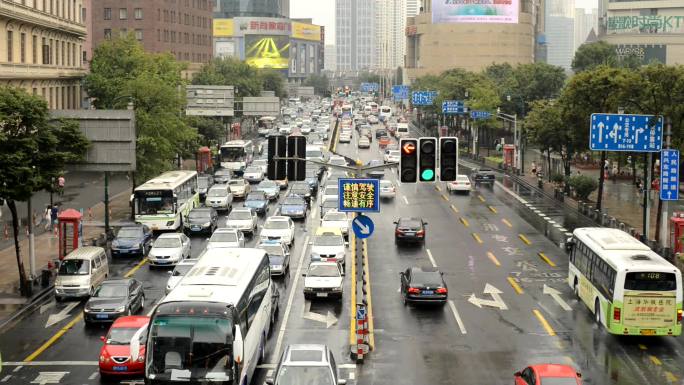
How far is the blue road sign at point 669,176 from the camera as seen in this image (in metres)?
48.6

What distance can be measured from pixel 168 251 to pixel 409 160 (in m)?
21.4

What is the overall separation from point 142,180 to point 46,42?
18.6m

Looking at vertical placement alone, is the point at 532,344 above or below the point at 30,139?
below

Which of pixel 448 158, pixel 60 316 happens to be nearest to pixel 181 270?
pixel 60 316

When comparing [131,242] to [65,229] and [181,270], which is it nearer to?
[65,229]

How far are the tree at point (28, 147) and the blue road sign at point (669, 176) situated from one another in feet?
94.9

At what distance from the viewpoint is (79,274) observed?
39.5 metres

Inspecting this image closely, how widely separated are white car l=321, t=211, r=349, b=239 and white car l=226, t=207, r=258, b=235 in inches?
187

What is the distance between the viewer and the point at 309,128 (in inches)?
5758

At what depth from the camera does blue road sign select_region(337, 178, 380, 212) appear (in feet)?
116

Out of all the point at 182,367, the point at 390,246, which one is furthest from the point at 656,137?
the point at 182,367

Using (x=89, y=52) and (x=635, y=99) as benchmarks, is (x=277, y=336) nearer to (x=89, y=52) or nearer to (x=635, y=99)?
(x=635, y=99)

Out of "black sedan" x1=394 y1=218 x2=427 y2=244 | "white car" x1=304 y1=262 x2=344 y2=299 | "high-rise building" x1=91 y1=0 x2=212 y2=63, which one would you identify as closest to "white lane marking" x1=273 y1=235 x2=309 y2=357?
"white car" x1=304 y1=262 x2=344 y2=299

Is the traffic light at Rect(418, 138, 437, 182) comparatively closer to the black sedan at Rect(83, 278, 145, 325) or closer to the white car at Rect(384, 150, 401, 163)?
the black sedan at Rect(83, 278, 145, 325)
